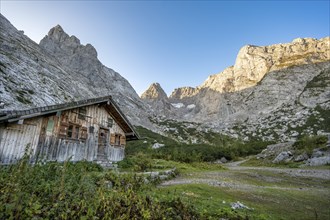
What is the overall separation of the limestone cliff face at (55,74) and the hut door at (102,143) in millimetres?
18690

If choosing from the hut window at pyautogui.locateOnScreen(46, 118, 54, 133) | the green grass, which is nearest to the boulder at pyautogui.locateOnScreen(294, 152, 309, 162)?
the green grass

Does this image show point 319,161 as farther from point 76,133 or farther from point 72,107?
point 72,107

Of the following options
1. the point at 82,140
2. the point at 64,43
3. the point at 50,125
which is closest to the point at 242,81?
the point at 64,43

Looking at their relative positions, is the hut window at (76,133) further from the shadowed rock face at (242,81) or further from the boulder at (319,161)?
the shadowed rock face at (242,81)

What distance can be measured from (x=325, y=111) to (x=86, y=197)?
368 ft

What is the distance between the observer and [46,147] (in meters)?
15.1

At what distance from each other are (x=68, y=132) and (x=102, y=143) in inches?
160

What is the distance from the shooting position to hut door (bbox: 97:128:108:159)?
20.2m

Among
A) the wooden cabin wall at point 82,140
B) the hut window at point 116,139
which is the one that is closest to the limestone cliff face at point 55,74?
the wooden cabin wall at point 82,140

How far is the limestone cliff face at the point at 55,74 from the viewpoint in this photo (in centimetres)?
4525

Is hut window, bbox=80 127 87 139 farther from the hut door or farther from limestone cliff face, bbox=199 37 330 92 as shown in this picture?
limestone cliff face, bbox=199 37 330 92

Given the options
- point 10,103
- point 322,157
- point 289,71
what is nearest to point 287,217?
point 322,157

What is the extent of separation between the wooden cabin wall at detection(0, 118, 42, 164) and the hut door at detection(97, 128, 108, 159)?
21.0 ft

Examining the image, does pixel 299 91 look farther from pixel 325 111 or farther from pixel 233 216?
pixel 233 216
